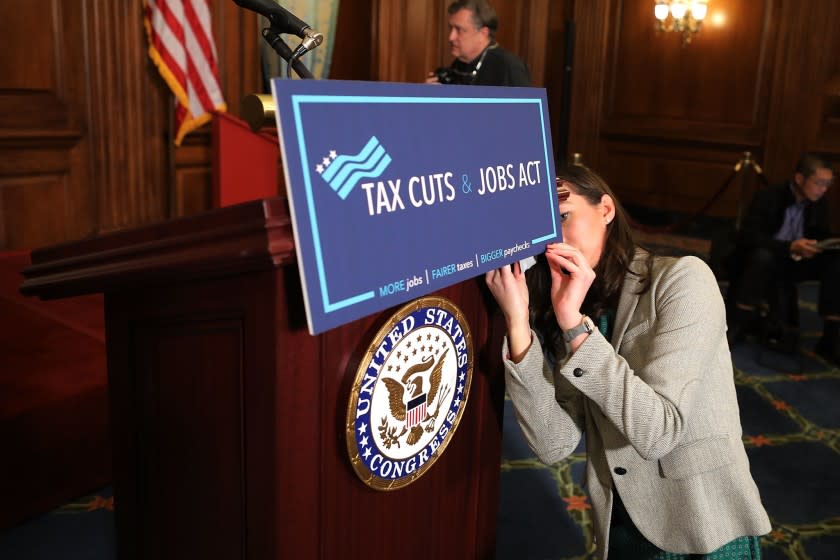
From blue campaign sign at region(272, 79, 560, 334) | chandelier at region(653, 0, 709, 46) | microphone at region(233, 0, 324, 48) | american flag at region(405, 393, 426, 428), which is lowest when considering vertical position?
american flag at region(405, 393, 426, 428)

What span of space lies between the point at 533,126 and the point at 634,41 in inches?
320

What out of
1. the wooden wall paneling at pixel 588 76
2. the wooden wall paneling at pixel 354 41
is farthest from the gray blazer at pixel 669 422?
the wooden wall paneling at pixel 588 76

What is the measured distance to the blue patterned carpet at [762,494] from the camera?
240cm

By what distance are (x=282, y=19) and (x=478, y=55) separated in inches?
128

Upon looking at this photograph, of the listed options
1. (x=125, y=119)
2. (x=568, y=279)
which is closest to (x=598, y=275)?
(x=568, y=279)

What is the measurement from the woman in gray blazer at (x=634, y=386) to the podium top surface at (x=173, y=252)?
0.51 metres

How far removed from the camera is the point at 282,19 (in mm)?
1216

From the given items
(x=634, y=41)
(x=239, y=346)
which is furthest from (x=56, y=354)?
(x=634, y=41)

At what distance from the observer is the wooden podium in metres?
0.90

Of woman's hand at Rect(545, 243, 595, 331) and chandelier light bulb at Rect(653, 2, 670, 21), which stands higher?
chandelier light bulb at Rect(653, 2, 670, 21)

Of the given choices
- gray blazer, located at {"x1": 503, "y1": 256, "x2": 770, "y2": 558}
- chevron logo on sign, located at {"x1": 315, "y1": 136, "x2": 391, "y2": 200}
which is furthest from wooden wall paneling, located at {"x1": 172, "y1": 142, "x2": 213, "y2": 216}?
chevron logo on sign, located at {"x1": 315, "y1": 136, "x2": 391, "y2": 200}

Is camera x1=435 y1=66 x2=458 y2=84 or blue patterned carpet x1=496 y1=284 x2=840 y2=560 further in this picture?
camera x1=435 y1=66 x2=458 y2=84

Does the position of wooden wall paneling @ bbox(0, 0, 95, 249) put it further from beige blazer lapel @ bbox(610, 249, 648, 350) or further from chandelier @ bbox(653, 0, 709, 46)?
chandelier @ bbox(653, 0, 709, 46)

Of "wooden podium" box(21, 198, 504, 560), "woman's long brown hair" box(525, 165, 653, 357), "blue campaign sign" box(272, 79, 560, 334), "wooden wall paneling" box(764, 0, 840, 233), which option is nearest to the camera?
"blue campaign sign" box(272, 79, 560, 334)
